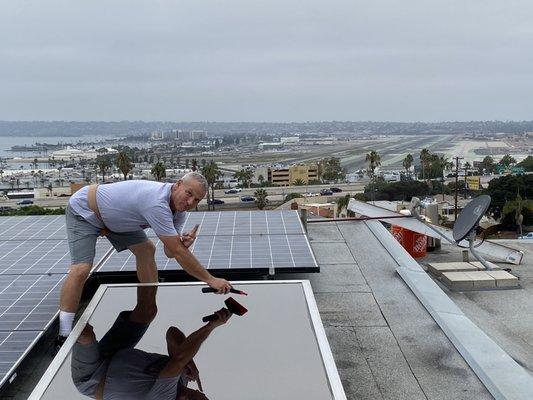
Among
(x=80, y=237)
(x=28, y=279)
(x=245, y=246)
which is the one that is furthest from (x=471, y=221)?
(x=80, y=237)

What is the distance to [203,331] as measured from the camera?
487 centimetres

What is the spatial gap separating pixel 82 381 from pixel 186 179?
1927 millimetres

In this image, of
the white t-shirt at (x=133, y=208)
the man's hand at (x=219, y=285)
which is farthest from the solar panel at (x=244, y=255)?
the man's hand at (x=219, y=285)

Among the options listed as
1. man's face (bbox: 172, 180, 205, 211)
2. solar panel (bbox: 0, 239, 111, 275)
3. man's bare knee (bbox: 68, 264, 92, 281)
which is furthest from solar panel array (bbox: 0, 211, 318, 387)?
man's face (bbox: 172, 180, 205, 211)

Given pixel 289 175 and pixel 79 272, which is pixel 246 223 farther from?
pixel 289 175

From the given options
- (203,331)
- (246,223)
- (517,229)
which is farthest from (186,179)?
(517,229)

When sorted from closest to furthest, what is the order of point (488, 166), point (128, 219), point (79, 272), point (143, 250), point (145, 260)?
point (128, 219) < point (79, 272) < point (143, 250) < point (145, 260) < point (488, 166)

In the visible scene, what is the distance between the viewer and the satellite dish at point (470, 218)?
13109 millimetres

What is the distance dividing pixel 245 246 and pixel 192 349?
5.94 metres

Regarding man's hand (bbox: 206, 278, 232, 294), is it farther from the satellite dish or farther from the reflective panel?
the satellite dish

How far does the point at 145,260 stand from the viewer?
659cm

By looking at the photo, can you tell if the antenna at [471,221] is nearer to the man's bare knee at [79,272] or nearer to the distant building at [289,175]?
the man's bare knee at [79,272]

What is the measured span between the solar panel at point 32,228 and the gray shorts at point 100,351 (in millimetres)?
6818

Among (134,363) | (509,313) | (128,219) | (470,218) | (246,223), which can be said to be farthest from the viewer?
(470,218)
